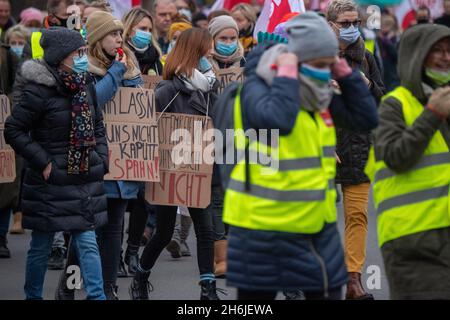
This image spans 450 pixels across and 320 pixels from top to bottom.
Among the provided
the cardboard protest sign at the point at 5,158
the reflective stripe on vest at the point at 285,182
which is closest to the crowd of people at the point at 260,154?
the reflective stripe on vest at the point at 285,182

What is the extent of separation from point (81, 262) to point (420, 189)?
2.63 meters

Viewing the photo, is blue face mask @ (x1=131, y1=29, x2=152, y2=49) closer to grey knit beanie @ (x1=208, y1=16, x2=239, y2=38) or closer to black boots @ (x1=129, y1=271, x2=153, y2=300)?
grey knit beanie @ (x1=208, y1=16, x2=239, y2=38)

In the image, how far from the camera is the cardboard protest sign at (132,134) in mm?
8867

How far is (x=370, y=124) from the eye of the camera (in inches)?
231

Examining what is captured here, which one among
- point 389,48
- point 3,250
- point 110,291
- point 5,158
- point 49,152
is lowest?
point 3,250

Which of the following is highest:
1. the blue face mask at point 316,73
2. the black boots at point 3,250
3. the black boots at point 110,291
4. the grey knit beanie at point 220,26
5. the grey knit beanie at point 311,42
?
the grey knit beanie at point 311,42

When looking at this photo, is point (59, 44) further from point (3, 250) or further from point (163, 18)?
point (163, 18)

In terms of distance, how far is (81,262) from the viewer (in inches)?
307

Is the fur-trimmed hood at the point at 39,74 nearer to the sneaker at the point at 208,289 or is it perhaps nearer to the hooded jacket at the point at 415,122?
the sneaker at the point at 208,289

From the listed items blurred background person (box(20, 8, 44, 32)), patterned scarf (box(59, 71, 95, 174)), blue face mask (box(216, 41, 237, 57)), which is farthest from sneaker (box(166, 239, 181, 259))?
blurred background person (box(20, 8, 44, 32))

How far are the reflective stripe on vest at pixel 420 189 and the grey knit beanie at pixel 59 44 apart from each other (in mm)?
2512

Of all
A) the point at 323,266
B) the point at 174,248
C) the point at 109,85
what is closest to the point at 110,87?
the point at 109,85

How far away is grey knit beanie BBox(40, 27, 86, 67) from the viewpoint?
7.77m

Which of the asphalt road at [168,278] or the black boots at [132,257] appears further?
the black boots at [132,257]
